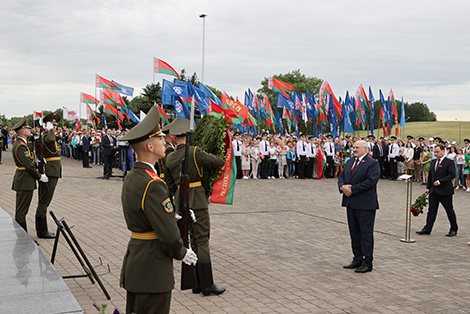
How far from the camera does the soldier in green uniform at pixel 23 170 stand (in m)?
9.44

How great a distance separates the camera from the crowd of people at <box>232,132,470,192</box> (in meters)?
24.5

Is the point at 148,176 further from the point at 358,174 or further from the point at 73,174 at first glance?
the point at 73,174

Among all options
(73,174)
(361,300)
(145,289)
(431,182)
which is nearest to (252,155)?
(73,174)

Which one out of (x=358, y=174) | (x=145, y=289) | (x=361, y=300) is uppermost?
(x=358, y=174)

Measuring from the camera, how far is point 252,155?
24516 mm

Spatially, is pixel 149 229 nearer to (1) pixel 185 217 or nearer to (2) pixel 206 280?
(1) pixel 185 217

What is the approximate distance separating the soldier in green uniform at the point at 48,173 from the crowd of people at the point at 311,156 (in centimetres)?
1393

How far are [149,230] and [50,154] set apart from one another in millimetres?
6986

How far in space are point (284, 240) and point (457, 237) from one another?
3793mm

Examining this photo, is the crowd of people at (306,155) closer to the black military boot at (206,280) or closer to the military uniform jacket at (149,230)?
the black military boot at (206,280)

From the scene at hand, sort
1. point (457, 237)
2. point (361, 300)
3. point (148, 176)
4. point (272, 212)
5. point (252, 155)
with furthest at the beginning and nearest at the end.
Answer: point (252, 155), point (272, 212), point (457, 237), point (361, 300), point (148, 176)

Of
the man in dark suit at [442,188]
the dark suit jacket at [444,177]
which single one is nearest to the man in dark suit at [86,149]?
the man in dark suit at [442,188]

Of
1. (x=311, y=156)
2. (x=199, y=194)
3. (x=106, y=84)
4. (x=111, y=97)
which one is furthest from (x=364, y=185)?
(x=106, y=84)

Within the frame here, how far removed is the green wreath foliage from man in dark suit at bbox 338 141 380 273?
95.0 inches
